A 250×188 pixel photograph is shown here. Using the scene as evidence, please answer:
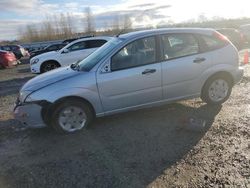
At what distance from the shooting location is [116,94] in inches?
233

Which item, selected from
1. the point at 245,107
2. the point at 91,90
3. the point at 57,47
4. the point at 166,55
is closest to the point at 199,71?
the point at 166,55

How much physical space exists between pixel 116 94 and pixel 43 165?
1.92m

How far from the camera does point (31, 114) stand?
18.7 ft

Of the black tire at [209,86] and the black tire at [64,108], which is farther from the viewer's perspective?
the black tire at [209,86]

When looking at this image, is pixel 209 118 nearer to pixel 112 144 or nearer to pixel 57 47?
pixel 112 144

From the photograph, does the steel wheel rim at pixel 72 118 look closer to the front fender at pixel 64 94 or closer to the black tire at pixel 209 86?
the front fender at pixel 64 94

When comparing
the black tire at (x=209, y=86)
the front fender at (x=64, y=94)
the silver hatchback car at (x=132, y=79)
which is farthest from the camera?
the black tire at (x=209, y=86)

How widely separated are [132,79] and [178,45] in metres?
1.25

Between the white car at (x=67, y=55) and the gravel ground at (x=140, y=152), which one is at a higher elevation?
the white car at (x=67, y=55)

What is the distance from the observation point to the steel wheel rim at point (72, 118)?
576cm

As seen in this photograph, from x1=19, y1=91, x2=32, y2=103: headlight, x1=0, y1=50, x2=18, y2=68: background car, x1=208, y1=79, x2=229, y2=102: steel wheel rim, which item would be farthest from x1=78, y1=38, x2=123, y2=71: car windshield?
x1=0, y1=50, x2=18, y2=68: background car

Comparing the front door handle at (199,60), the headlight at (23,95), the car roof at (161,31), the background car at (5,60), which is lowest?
the background car at (5,60)

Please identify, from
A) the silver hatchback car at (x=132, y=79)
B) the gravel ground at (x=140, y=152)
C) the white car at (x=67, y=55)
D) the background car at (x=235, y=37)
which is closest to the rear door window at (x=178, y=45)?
the silver hatchback car at (x=132, y=79)

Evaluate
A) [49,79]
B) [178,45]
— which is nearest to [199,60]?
[178,45]
